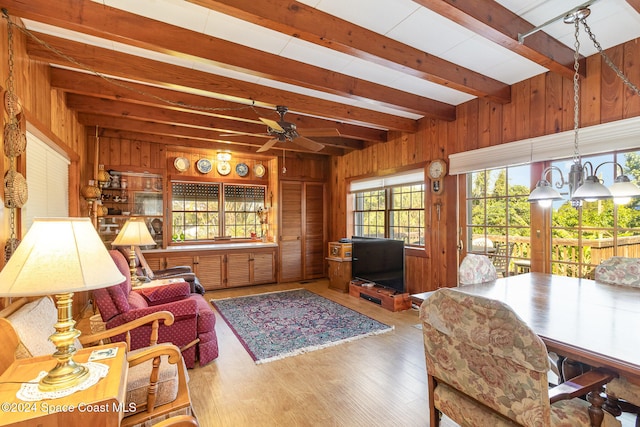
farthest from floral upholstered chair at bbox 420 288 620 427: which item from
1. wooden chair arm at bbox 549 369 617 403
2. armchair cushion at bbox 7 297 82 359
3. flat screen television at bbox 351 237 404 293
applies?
flat screen television at bbox 351 237 404 293

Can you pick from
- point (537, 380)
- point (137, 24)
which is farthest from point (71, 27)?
point (537, 380)

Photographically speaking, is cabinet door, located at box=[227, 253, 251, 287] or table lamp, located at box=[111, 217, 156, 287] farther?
cabinet door, located at box=[227, 253, 251, 287]

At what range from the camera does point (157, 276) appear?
4137 millimetres

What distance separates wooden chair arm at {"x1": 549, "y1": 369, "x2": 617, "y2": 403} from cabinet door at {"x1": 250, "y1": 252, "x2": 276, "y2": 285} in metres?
5.20

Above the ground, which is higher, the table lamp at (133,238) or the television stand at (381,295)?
the table lamp at (133,238)

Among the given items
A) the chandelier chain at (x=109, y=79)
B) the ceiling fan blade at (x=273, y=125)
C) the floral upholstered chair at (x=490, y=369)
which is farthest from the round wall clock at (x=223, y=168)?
the floral upholstered chair at (x=490, y=369)

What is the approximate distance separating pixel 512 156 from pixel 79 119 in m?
5.67

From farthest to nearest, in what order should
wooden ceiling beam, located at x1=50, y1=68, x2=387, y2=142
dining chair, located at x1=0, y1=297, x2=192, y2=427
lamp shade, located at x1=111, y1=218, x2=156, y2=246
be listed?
lamp shade, located at x1=111, y1=218, x2=156, y2=246, wooden ceiling beam, located at x1=50, y1=68, x2=387, y2=142, dining chair, located at x1=0, y1=297, x2=192, y2=427

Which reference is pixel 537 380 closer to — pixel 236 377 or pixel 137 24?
pixel 236 377

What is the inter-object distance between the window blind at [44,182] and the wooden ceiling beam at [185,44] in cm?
126

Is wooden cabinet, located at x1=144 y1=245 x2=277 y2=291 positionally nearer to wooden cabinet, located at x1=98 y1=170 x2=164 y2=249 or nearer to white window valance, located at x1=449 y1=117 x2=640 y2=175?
wooden cabinet, located at x1=98 y1=170 x2=164 y2=249

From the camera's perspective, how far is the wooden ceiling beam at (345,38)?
1873 millimetres

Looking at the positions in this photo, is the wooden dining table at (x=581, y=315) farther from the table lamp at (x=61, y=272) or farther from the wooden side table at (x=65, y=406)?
the table lamp at (x=61, y=272)

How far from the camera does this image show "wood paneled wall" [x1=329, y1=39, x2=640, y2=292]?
8.78ft
